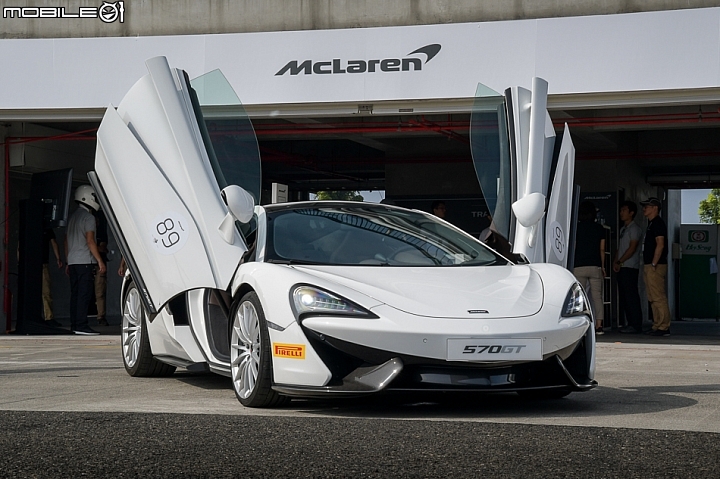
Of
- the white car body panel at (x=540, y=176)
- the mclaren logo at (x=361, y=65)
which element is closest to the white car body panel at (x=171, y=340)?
the white car body panel at (x=540, y=176)

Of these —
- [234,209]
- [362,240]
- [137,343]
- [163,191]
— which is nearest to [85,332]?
[137,343]

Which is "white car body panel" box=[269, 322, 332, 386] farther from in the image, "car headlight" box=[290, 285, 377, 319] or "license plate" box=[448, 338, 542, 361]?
"license plate" box=[448, 338, 542, 361]

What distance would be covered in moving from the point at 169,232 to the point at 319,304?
178 cm

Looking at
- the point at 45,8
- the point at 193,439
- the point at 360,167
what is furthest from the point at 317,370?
the point at 360,167

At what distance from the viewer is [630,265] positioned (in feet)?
51.2

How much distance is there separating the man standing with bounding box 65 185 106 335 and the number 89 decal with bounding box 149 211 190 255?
7.28 m

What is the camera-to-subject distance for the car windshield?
6.32 m

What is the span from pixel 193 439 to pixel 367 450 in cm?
80

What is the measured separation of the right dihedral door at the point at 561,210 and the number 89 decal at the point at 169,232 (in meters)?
2.56

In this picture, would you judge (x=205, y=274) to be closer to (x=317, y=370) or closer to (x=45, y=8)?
(x=317, y=370)

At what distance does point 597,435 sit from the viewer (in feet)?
15.4

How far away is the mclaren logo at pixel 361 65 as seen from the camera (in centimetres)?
1250

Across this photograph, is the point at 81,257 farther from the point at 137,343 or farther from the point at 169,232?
the point at 169,232

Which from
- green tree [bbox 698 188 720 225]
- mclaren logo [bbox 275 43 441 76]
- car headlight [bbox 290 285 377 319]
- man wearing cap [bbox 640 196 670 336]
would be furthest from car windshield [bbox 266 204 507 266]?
green tree [bbox 698 188 720 225]
